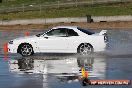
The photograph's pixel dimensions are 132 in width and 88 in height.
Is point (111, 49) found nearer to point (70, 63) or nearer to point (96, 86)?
point (70, 63)

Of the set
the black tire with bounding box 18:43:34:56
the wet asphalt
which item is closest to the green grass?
the wet asphalt

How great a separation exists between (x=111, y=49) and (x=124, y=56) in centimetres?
289

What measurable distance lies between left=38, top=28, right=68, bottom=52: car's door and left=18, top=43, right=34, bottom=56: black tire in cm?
52

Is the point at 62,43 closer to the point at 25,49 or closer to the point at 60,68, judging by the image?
the point at 25,49

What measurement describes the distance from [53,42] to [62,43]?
456mm

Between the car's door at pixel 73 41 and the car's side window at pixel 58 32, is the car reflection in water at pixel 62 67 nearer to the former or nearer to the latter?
the car's door at pixel 73 41

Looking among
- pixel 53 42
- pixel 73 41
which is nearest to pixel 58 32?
pixel 53 42

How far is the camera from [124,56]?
24.1 metres

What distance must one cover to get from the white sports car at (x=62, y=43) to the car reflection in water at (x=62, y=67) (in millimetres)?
909

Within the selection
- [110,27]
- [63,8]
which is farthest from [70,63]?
[63,8]

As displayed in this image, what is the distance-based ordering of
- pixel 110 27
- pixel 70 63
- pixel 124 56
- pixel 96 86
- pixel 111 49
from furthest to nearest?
pixel 110 27 → pixel 111 49 → pixel 124 56 → pixel 70 63 → pixel 96 86

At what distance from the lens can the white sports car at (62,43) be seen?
24.2 metres

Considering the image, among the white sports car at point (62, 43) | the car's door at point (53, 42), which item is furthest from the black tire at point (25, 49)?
the car's door at point (53, 42)

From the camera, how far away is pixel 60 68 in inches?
797
